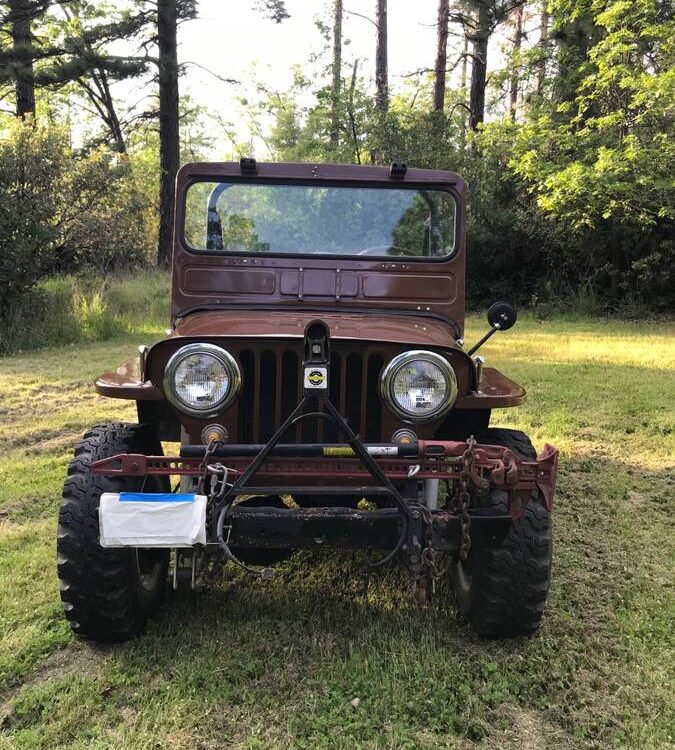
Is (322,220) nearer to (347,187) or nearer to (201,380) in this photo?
(347,187)

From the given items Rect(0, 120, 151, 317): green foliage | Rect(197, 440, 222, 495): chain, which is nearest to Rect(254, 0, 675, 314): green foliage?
Rect(0, 120, 151, 317): green foliage

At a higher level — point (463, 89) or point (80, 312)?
point (463, 89)

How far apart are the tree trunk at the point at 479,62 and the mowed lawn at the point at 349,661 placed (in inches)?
590

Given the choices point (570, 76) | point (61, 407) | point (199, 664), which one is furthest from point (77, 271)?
point (199, 664)

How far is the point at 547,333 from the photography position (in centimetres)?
1139

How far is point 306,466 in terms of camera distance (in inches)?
91.9

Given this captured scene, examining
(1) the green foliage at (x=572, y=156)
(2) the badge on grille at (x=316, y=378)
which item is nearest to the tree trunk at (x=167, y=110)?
(1) the green foliage at (x=572, y=156)

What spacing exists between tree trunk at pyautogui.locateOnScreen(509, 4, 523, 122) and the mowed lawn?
46.3ft

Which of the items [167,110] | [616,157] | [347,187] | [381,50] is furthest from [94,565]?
[381,50]

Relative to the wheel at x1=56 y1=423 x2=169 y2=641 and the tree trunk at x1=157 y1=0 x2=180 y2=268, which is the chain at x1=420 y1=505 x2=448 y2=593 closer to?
the wheel at x1=56 y1=423 x2=169 y2=641

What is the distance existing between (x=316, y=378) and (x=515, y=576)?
1.10 m

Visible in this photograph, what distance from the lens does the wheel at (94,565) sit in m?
2.35

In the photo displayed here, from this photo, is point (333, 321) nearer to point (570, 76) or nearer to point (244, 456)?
point (244, 456)

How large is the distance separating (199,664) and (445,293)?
79.4 inches
